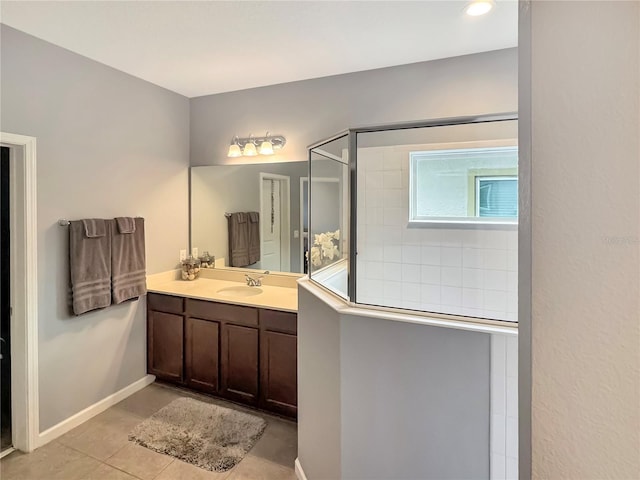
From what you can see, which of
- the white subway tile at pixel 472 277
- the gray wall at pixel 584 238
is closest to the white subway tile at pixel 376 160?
the white subway tile at pixel 472 277

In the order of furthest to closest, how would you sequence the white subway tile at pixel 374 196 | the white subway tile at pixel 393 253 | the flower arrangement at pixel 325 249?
the white subway tile at pixel 393 253 → the white subway tile at pixel 374 196 → the flower arrangement at pixel 325 249

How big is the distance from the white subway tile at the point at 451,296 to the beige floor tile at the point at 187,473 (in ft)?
5.43

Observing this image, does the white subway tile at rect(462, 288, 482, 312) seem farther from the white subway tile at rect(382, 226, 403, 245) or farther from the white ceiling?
the white ceiling

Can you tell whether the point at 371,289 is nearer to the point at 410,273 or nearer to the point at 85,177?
the point at 410,273

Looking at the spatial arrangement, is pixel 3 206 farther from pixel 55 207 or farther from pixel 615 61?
pixel 615 61

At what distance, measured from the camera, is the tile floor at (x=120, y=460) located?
6.70ft

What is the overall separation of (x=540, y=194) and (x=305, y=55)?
2362mm

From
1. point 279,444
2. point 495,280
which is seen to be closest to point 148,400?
point 279,444

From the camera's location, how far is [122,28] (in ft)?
6.81

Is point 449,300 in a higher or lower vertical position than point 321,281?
lower

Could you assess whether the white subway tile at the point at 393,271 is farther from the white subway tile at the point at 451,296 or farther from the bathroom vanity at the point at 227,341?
the bathroom vanity at the point at 227,341

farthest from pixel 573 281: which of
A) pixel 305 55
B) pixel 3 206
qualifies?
pixel 3 206

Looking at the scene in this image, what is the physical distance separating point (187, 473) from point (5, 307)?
166 centimetres

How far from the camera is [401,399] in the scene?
148 cm
